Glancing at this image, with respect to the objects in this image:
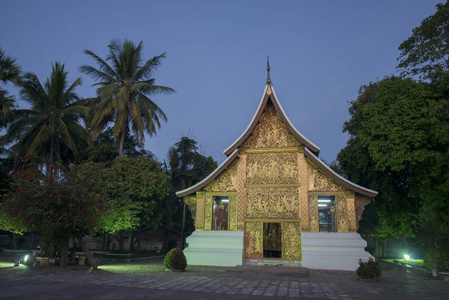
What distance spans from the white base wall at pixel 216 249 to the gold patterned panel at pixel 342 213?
175 inches

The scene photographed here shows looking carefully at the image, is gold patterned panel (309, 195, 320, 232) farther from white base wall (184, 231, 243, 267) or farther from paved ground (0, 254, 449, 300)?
white base wall (184, 231, 243, 267)

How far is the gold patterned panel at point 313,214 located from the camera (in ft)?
46.6

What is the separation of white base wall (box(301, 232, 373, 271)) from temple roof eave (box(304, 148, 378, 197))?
6.37 ft

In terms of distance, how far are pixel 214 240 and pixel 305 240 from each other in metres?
4.14

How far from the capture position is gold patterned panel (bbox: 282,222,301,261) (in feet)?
46.8

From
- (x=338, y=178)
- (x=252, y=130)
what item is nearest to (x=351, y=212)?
(x=338, y=178)

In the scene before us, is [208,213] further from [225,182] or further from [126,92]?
[126,92]

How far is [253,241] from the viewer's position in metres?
14.7

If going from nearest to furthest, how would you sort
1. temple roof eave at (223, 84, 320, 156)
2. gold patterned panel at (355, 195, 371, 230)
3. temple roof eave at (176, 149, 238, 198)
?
gold patterned panel at (355, 195, 371, 230)
temple roof eave at (223, 84, 320, 156)
temple roof eave at (176, 149, 238, 198)

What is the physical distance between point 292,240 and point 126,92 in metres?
16.3

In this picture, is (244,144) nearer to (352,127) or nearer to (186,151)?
(352,127)

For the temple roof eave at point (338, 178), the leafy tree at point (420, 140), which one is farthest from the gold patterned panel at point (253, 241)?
the leafy tree at point (420, 140)

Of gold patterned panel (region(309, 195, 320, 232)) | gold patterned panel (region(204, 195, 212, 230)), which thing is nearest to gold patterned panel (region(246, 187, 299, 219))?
gold patterned panel (region(309, 195, 320, 232))

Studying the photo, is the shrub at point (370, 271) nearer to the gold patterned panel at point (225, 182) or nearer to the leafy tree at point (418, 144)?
the leafy tree at point (418, 144)
